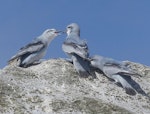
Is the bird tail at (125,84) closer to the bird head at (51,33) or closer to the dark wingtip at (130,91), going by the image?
the dark wingtip at (130,91)

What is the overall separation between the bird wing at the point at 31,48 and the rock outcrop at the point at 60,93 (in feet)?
2.89

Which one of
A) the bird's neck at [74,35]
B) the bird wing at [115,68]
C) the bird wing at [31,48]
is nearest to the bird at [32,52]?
the bird wing at [31,48]

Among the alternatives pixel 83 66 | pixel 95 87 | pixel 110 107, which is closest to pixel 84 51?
pixel 83 66

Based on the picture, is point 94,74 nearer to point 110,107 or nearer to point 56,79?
point 56,79

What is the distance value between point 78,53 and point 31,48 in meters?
2.05

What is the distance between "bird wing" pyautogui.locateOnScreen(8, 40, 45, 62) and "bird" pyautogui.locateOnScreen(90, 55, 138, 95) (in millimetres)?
2069

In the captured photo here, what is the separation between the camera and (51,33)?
21.8m

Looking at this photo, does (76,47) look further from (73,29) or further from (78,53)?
(73,29)

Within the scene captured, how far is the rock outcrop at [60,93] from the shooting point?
16094mm

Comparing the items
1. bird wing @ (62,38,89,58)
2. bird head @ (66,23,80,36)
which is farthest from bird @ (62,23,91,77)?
bird head @ (66,23,80,36)

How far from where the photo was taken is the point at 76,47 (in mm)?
19859

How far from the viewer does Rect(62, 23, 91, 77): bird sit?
1929 centimetres

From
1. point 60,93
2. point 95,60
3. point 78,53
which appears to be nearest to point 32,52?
point 78,53

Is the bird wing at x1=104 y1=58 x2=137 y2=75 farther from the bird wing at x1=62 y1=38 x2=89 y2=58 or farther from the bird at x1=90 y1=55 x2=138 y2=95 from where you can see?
the bird wing at x1=62 y1=38 x2=89 y2=58
